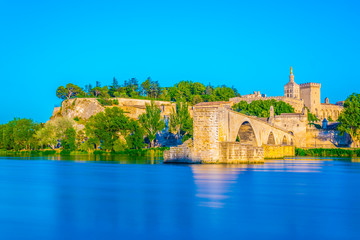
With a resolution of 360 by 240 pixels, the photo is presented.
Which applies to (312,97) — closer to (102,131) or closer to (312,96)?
(312,96)

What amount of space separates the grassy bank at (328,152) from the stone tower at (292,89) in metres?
57.0

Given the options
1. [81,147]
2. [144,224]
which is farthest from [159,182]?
[81,147]

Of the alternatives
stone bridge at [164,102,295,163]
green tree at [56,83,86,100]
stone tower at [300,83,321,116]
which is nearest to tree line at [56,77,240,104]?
green tree at [56,83,86,100]

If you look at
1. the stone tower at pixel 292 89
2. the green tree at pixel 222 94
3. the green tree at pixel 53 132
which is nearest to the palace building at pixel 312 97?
the stone tower at pixel 292 89

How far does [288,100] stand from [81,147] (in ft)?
174

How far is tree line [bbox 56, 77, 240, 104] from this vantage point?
293 feet

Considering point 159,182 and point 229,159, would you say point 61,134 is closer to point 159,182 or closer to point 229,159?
point 229,159

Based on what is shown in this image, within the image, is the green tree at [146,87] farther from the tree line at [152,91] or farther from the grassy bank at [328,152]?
the grassy bank at [328,152]

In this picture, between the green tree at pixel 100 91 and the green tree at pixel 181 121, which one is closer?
the green tree at pixel 181 121

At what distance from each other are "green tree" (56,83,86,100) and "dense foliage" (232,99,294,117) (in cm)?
3351

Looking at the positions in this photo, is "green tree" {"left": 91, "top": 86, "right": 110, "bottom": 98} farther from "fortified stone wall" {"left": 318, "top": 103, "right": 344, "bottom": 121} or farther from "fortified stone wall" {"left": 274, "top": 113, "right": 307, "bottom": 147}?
"fortified stone wall" {"left": 318, "top": 103, "right": 344, "bottom": 121}

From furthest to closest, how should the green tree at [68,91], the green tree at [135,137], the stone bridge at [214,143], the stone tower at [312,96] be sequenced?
1. the stone tower at [312,96]
2. the green tree at [68,91]
3. the green tree at [135,137]
4. the stone bridge at [214,143]

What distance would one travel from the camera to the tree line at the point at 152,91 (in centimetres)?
8925

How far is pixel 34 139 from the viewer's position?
64.7m
